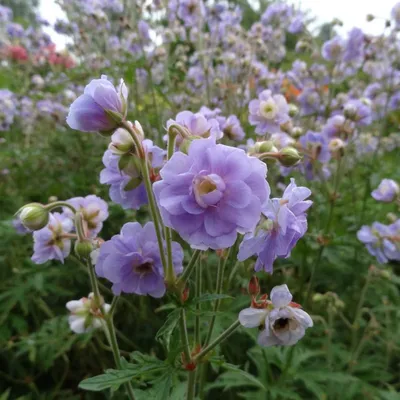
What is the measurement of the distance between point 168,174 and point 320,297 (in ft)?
4.06

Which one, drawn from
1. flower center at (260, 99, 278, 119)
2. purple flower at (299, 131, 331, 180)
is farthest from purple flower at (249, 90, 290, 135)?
purple flower at (299, 131, 331, 180)

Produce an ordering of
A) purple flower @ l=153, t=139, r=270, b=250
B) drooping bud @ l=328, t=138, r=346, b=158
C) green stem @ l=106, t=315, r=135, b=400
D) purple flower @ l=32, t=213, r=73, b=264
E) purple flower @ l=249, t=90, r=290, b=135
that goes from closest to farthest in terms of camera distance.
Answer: purple flower @ l=153, t=139, r=270, b=250 → green stem @ l=106, t=315, r=135, b=400 → purple flower @ l=32, t=213, r=73, b=264 → purple flower @ l=249, t=90, r=290, b=135 → drooping bud @ l=328, t=138, r=346, b=158

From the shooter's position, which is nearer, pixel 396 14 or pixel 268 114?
pixel 268 114

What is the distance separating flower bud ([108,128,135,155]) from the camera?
37.6 inches

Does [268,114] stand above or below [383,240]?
above

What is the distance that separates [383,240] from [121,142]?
145 centimetres

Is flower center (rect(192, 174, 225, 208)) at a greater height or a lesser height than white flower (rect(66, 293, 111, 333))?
greater

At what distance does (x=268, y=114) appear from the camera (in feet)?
5.88

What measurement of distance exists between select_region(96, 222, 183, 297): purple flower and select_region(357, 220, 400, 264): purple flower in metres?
1.28

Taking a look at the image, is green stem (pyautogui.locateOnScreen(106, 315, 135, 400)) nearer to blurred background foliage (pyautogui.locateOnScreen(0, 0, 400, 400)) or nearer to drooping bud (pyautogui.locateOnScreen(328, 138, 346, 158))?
blurred background foliage (pyautogui.locateOnScreen(0, 0, 400, 400))

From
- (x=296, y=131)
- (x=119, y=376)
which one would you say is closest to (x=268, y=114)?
(x=296, y=131)

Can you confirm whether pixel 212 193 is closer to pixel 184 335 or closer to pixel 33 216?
pixel 184 335

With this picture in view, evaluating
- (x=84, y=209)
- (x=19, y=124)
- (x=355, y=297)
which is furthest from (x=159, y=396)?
(x=19, y=124)

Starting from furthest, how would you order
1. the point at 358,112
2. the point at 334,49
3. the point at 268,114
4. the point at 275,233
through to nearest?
the point at 334,49, the point at 358,112, the point at 268,114, the point at 275,233
